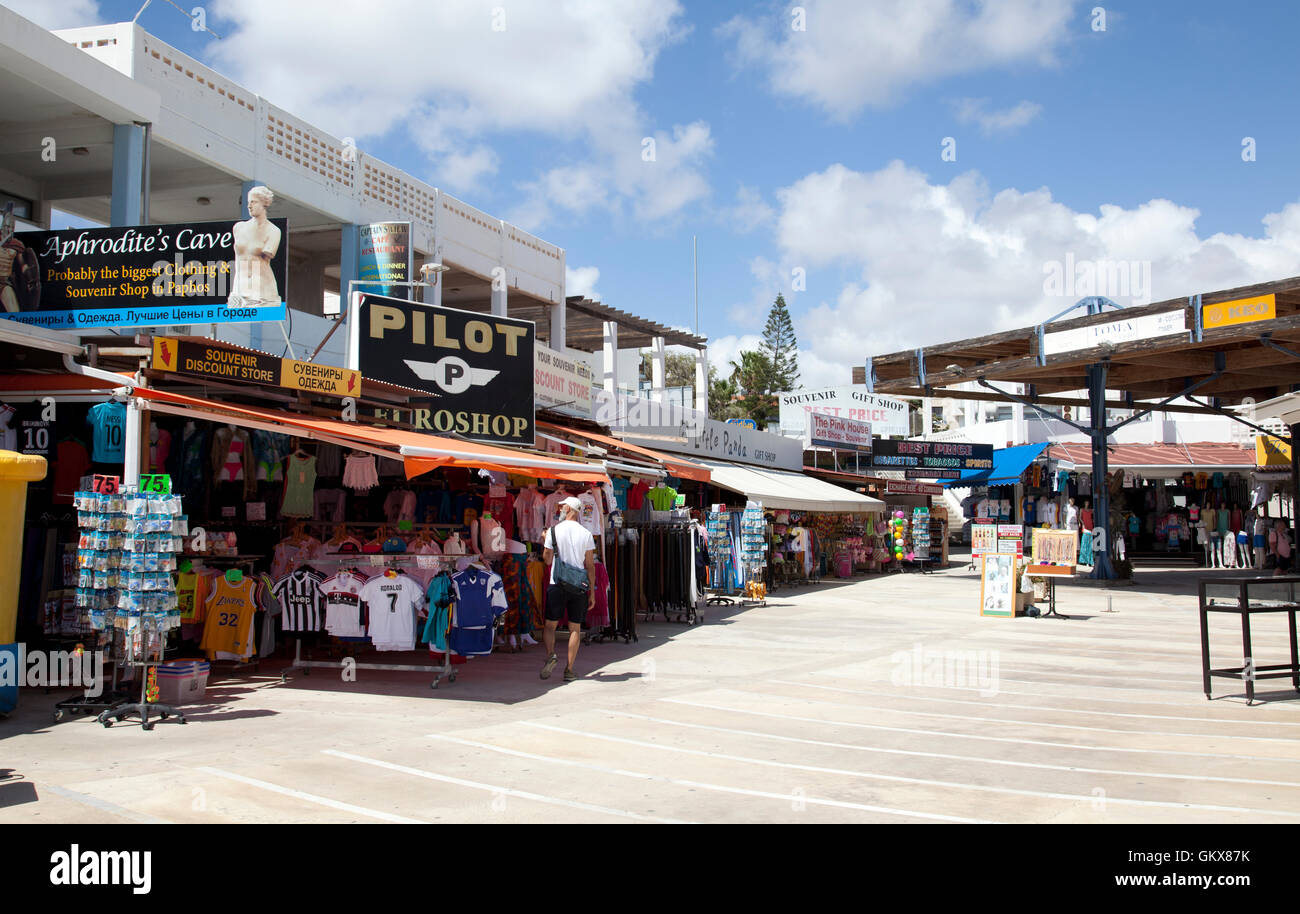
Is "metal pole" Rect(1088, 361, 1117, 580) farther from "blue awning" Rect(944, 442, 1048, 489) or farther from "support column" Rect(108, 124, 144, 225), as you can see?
"support column" Rect(108, 124, 144, 225)

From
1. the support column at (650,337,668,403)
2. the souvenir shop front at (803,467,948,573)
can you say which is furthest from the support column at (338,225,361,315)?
the souvenir shop front at (803,467,948,573)

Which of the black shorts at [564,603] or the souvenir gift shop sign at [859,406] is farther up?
the souvenir gift shop sign at [859,406]

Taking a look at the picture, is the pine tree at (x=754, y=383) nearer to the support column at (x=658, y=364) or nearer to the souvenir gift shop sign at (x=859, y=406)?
the souvenir gift shop sign at (x=859, y=406)

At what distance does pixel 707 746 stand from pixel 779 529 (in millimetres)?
17731

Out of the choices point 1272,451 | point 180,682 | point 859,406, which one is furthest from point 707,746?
point 859,406

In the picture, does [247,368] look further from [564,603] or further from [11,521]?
[564,603]

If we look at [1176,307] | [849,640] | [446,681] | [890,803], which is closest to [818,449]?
[1176,307]

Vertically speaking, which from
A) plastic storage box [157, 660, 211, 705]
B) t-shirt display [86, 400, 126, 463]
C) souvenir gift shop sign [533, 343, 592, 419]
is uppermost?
souvenir gift shop sign [533, 343, 592, 419]

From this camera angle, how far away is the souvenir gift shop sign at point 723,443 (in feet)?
76.6

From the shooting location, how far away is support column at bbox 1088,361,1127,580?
2242cm

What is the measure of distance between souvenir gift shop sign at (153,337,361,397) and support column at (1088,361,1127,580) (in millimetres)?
17703

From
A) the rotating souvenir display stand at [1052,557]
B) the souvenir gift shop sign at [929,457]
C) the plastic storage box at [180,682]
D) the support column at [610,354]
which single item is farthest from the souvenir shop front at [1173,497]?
the plastic storage box at [180,682]

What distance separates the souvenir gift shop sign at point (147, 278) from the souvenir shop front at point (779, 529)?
1091 cm
